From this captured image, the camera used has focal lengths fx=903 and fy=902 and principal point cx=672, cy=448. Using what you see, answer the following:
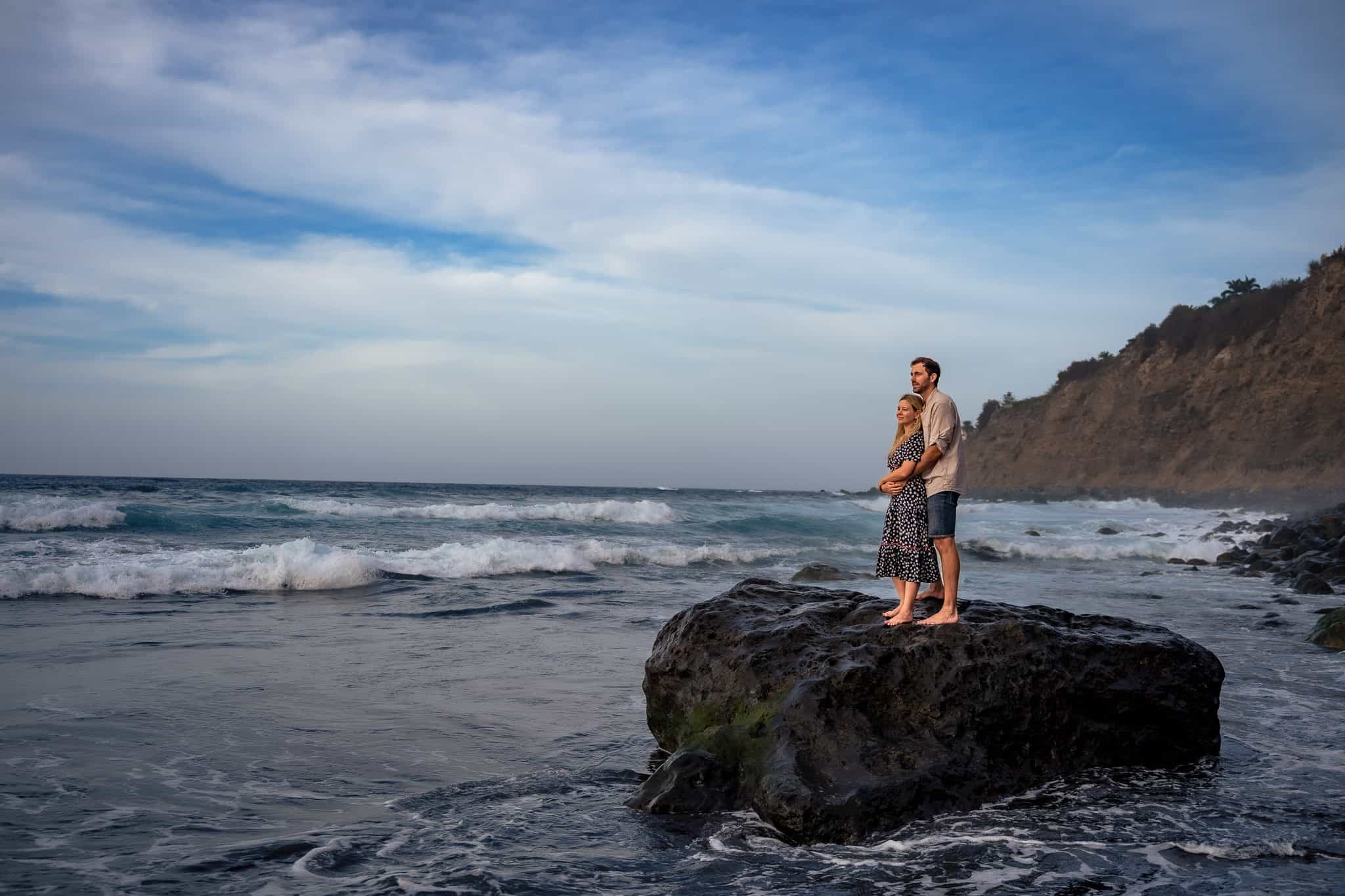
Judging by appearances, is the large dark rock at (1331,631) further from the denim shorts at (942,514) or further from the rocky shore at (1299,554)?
the denim shorts at (942,514)

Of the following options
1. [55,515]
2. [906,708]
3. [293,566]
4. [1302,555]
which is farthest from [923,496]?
[55,515]

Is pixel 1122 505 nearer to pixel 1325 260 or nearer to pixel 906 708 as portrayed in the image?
pixel 1325 260

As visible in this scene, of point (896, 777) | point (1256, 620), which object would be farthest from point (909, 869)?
point (1256, 620)

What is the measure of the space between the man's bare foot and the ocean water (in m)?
0.46

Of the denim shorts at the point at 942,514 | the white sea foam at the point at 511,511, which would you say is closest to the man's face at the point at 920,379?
the denim shorts at the point at 942,514

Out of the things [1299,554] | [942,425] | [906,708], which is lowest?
[1299,554]

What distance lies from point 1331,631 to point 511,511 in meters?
27.8

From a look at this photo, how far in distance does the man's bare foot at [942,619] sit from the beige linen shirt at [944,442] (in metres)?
0.86

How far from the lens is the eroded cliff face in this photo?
4403 centimetres

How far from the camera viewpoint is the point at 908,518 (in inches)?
257

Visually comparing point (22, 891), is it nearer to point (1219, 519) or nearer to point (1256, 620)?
point (1256, 620)

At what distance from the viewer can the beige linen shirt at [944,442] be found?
6.25m

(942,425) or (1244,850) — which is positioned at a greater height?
(942,425)

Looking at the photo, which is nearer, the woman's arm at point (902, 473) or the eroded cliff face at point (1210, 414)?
the woman's arm at point (902, 473)
